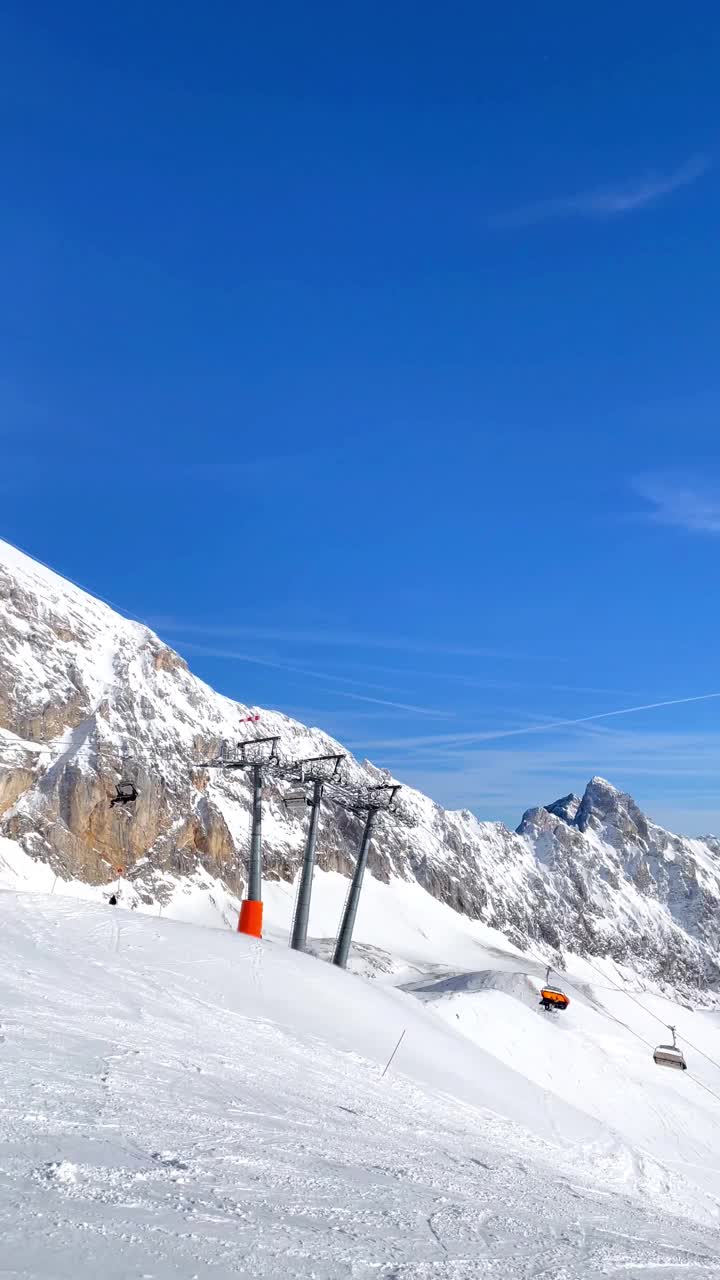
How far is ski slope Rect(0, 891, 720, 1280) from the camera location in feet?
21.7

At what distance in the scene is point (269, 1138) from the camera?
1034cm

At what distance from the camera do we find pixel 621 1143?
2162cm

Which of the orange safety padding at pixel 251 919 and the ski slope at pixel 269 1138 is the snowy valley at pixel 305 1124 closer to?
the ski slope at pixel 269 1138

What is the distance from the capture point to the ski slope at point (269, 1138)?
260 inches

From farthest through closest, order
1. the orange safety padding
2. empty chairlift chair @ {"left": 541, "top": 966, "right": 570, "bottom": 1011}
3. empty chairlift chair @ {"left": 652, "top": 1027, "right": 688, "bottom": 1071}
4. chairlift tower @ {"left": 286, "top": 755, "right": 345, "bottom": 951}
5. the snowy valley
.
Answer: empty chairlift chair @ {"left": 541, "top": 966, "right": 570, "bottom": 1011} < empty chairlift chair @ {"left": 652, "top": 1027, "right": 688, "bottom": 1071} < chairlift tower @ {"left": 286, "top": 755, "right": 345, "bottom": 951} < the orange safety padding < the snowy valley

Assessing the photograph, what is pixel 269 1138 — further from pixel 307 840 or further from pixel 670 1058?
pixel 670 1058

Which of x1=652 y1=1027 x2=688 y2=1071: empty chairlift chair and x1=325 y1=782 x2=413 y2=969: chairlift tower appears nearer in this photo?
x1=652 y1=1027 x2=688 y2=1071: empty chairlift chair

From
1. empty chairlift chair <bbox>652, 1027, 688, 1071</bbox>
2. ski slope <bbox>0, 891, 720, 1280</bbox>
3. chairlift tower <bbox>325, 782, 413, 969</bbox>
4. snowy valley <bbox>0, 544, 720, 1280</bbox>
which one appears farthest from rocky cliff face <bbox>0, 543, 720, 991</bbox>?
ski slope <bbox>0, 891, 720, 1280</bbox>

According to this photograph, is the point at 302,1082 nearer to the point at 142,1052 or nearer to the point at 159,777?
the point at 142,1052

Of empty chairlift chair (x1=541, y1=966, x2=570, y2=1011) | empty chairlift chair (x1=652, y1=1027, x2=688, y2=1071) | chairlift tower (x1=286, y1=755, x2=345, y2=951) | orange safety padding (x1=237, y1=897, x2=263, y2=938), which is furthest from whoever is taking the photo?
empty chairlift chair (x1=541, y1=966, x2=570, y2=1011)

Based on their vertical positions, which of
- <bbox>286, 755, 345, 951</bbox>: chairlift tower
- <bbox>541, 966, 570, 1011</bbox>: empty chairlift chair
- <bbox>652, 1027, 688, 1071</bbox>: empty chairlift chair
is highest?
<bbox>286, 755, 345, 951</bbox>: chairlift tower

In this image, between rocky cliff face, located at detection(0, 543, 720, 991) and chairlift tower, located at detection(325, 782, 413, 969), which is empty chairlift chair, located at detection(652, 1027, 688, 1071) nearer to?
chairlift tower, located at detection(325, 782, 413, 969)

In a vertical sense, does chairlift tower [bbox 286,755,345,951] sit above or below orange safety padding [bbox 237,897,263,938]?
above

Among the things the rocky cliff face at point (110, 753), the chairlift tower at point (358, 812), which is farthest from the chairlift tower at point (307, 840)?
the rocky cliff face at point (110, 753)
